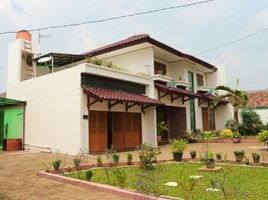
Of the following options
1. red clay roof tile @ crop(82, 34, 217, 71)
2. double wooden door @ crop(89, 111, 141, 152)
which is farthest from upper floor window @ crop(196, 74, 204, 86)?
double wooden door @ crop(89, 111, 141, 152)

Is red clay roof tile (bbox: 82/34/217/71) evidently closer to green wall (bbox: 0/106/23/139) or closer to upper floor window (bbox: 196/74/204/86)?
upper floor window (bbox: 196/74/204/86)

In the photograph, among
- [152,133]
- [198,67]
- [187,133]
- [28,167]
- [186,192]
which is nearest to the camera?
[186,192]

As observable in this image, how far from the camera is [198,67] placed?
1078 inches

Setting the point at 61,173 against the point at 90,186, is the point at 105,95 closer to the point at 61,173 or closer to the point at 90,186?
the point at 61,173

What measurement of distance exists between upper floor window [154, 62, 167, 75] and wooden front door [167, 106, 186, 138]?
114 inches

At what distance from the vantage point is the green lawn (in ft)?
20.6

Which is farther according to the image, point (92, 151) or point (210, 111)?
point (210, 111)

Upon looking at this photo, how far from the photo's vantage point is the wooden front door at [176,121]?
23781mm

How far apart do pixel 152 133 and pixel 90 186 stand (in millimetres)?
12198

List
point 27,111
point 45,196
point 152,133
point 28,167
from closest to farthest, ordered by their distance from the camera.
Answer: point 45,196 → point 28,167 → point 27,111 → point 152,133

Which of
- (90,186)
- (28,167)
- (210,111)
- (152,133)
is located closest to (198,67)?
(210,111)

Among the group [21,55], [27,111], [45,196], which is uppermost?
[21,55]

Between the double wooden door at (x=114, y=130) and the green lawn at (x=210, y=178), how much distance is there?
5.79m

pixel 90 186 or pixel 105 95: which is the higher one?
pixel 105 95
